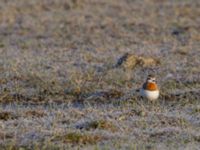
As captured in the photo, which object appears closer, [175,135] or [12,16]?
Result: [175,135]

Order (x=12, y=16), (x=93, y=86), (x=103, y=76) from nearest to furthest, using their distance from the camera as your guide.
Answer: (x=93, y=86) → (x=103, y=76) → (x=12, y=16)

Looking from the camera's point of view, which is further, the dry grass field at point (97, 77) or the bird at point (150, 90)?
the bird at point (150, 90)

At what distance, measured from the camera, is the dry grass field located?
26.7ft

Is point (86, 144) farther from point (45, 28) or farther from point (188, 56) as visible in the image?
point (45, 28)

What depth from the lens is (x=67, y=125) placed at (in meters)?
8.66

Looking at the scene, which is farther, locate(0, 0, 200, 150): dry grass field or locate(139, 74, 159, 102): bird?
locate(139, 74, 159, 102): bird

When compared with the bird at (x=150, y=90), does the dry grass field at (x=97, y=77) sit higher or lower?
lower

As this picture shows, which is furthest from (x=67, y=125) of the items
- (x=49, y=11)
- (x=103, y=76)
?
(x=49, y=11)

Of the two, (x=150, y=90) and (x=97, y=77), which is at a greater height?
(x=150, y=90)

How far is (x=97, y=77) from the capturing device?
484 inches

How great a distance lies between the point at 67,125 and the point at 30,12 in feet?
47.7

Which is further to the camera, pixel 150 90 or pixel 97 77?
pixel 97 77

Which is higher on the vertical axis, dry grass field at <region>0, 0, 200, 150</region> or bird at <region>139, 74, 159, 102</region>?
bird at <region>139, 74, 159, 102</region>

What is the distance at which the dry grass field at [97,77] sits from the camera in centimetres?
814
